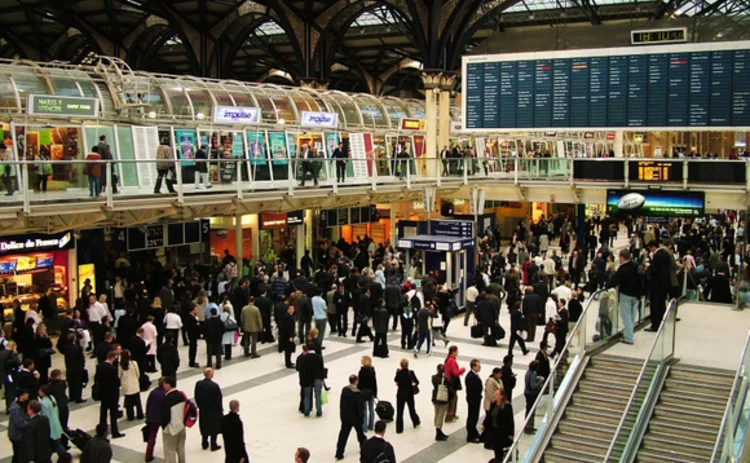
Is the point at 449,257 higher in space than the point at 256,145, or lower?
lower

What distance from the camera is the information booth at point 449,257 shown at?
71.6 ft

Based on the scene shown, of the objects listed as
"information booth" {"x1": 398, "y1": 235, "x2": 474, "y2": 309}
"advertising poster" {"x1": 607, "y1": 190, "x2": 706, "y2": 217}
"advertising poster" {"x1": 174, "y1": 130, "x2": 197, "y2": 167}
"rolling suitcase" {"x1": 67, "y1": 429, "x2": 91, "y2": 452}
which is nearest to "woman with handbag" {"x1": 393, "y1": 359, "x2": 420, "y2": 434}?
"rolling suitcase" {"x1": 67, "y1": 429, "x2": 91, "y2": 452}

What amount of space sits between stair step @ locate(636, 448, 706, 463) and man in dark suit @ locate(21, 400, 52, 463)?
24.4 feet

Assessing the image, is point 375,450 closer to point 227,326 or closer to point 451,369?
point 451,369

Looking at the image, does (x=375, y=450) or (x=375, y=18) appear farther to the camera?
(x=375, y=18)

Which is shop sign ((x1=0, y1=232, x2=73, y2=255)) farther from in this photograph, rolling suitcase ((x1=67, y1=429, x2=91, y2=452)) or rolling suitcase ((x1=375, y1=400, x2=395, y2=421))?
rolling suitcase ((x1=375, y1=400, x2=395, y2=421))

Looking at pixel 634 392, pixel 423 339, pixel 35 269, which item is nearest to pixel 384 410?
pixel 634 392

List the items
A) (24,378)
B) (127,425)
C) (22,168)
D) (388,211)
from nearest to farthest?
(24,378) → (127,425) → (22,168) → (388,211)

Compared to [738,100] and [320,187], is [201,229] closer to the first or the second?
[320,187]

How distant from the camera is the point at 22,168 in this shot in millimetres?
14500

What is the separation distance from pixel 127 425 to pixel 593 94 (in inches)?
706

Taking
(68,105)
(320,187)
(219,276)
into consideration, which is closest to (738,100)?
(320,187)

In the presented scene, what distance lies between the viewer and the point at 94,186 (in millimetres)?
15906

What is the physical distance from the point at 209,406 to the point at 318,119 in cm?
1684
